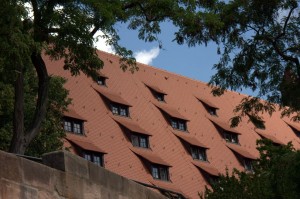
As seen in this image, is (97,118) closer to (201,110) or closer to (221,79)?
(201,110)

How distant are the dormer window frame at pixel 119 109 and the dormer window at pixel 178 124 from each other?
3.87 meters

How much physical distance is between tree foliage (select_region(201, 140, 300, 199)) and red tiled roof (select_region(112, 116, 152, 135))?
14766mm

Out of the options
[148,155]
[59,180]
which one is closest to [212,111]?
[148,155]

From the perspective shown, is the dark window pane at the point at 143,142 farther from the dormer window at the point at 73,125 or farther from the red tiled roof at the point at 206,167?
the dormer window at the point at 73,125

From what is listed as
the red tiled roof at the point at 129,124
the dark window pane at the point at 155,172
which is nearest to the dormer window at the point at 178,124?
the red tiled roof at the point at 129,124

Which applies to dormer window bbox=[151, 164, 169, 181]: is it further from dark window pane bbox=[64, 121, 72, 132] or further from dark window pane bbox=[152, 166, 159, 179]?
dark window pane bbox=[64, 121, 72, 132]

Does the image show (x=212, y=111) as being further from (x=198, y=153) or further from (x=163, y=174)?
(x=163, y=174)

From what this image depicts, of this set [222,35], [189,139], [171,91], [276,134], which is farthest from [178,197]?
[276,134]

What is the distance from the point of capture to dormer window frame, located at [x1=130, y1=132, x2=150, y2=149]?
43.8m

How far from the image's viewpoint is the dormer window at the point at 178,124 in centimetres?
4911

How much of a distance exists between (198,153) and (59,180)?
4002 centimetres

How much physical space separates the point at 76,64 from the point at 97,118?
24016mm

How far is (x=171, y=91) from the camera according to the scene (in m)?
54.4

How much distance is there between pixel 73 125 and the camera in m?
40.2
